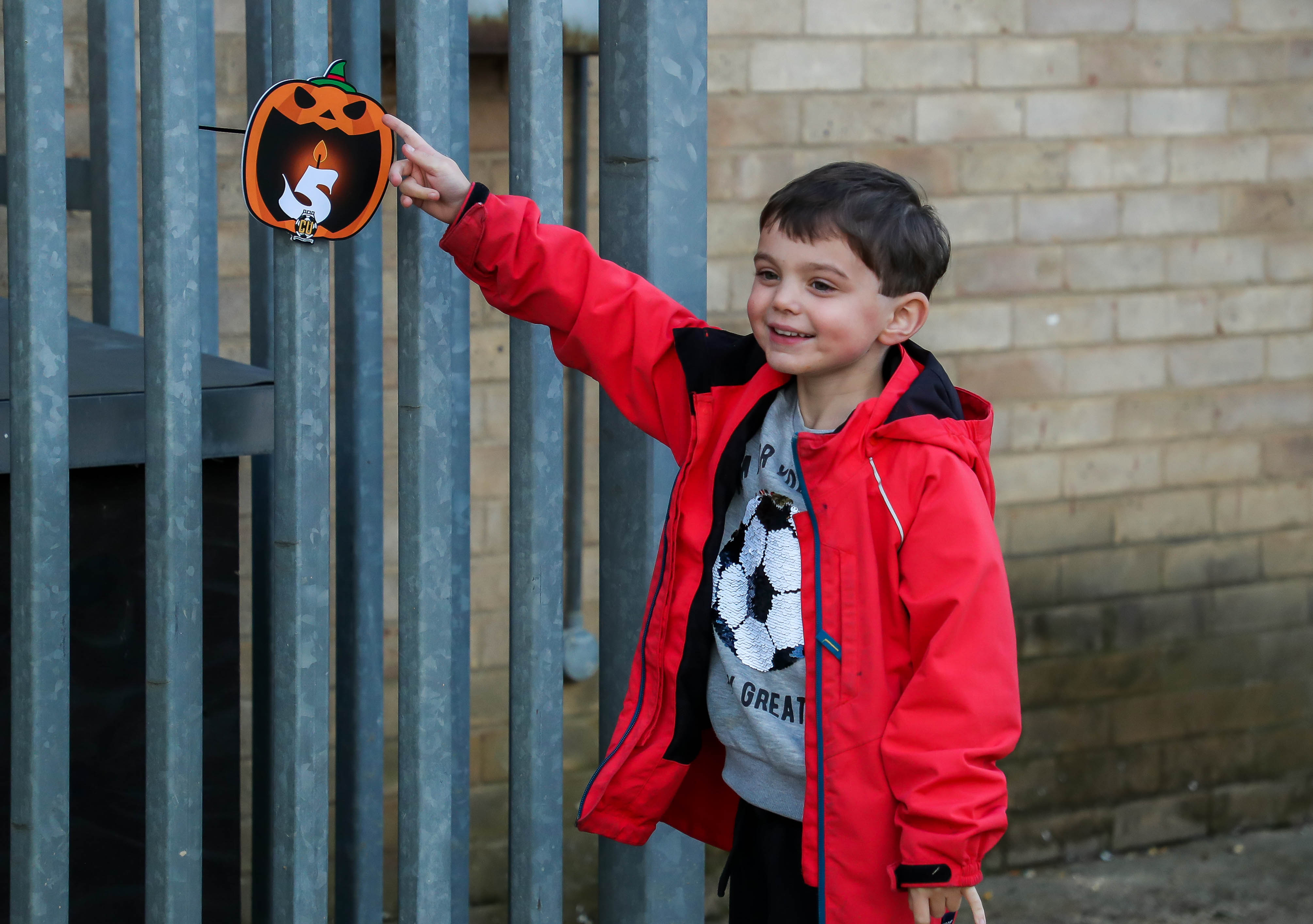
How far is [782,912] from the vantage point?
184 cm

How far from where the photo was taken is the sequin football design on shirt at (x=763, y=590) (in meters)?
1.71

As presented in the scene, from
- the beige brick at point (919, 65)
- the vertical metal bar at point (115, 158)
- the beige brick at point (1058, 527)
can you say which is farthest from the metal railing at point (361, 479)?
the beige brick at point (1058, 527)

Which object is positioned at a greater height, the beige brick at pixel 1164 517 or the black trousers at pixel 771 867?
the beige brick at pixel 1164 517

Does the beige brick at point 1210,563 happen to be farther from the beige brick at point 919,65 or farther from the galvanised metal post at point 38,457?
the galvanised metal post at point 38,457

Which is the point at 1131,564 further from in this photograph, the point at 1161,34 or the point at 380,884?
the point at 380,884

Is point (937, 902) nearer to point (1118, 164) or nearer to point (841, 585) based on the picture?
point (841, 585)

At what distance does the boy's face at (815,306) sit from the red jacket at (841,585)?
70 millimetres

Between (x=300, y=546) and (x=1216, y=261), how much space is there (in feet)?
11.6

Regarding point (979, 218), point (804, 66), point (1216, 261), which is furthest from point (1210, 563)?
point (804, 66)

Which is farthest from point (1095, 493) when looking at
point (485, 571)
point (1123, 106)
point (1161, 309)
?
point (485, 571)

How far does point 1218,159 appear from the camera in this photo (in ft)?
14.0

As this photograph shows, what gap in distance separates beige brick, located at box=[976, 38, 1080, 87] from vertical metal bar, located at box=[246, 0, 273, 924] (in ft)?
7.99

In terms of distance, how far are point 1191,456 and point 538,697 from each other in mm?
3233

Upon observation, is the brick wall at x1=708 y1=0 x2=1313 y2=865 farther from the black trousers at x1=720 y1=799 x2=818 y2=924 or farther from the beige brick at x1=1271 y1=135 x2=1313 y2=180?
the black trousers at x1=720 y1=799 x2=818 y2=924
